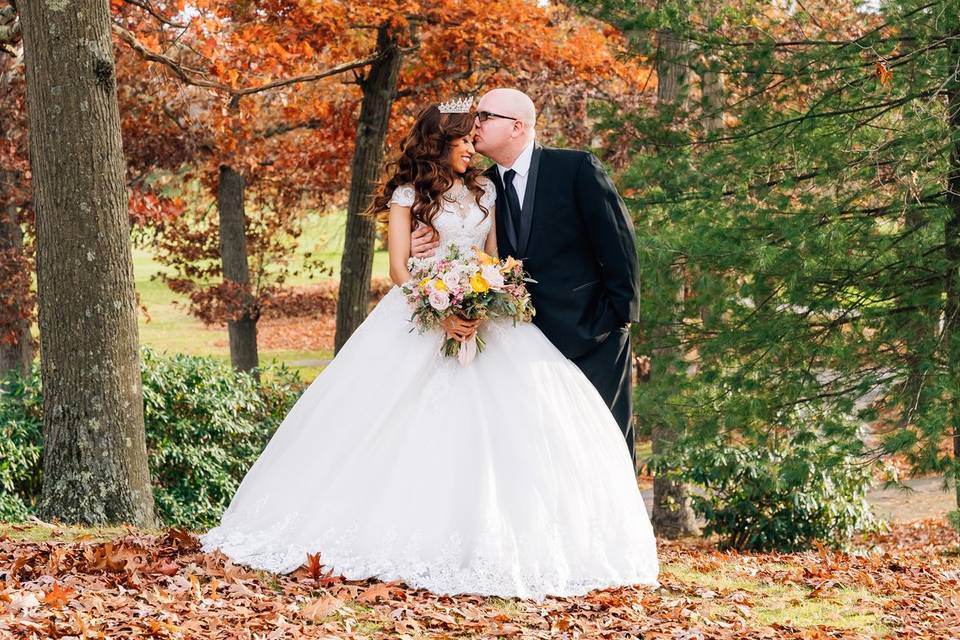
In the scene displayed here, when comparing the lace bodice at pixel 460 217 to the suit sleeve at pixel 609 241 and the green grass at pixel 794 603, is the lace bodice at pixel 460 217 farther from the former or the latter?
the green grass at pixel 794 603

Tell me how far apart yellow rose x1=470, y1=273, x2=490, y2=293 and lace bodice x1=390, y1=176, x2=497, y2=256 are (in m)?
→ 0.42

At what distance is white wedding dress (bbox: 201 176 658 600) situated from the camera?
15.0ft

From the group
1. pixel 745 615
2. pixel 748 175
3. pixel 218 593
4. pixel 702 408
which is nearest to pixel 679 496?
pixel 702 408

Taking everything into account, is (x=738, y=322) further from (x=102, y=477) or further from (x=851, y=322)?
(x=102, y=477)

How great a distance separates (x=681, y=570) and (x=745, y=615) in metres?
1.21

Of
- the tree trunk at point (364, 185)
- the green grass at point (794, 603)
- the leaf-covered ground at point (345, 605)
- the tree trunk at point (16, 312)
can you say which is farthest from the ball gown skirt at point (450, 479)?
the tree trunk at point (16, 312)

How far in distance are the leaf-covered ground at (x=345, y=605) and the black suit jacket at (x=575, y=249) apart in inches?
52.2

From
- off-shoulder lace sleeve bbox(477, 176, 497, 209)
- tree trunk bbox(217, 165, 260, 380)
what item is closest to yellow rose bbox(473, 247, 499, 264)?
off-shoulder lace sleeve bbox(477, 176, 497, 209)

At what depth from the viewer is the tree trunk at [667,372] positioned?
28.7ft

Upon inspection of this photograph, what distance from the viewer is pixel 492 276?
475 centimetres

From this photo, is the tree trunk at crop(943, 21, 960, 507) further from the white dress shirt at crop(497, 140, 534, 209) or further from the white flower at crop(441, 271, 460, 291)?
the white flower at crop(441, 271, 460, 291)

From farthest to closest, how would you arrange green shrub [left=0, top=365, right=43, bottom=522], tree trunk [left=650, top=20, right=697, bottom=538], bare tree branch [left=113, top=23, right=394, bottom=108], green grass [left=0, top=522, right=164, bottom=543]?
tree trunk [left=650, top=20, right=697, bottom=538], green shrub [left=0, top=365, right=43, bottom=522], bare tree branch [left=113, top=23, right=394, bottom=108], green grass [left=0, top=522, right=164, bottom=543]

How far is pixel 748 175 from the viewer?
8.07m

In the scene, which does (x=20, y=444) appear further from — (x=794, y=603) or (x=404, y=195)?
(x=794, y=603)
